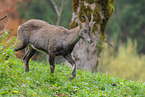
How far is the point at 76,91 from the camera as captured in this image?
7.14 m

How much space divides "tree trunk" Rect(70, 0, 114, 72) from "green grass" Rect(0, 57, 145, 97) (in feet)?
8.62

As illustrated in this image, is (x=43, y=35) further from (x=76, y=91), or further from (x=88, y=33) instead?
(x=76, y=91)

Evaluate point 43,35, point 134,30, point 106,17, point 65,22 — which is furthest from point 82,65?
point 134,30

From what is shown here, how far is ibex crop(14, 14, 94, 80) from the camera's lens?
7.93 metres

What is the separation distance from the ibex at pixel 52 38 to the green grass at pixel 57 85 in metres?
0.44

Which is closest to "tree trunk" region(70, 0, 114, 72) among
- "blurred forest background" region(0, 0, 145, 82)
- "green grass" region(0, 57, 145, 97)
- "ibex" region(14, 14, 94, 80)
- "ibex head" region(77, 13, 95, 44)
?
"green grass" region(0, 57, 145, 97)

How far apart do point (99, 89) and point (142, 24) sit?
105 feet

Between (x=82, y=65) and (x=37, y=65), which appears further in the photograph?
(x=82, y=65)

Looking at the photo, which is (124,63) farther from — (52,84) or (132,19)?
(52,84)

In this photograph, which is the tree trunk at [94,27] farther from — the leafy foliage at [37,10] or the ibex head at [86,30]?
the leafy foliage at [37,10]

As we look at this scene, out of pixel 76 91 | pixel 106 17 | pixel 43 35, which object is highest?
pixel 106 17

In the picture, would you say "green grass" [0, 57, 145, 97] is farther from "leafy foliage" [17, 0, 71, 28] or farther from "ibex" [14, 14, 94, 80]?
"leafy foliage" [17, 0, 71, 28]

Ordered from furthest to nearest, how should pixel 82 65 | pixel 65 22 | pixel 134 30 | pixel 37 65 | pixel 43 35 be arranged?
pixel 134 30 < pixel 65 22 < pixel 82 65 < pixel 37 65 < pixel 43 35

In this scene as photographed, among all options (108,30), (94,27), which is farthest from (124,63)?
(94,27)
